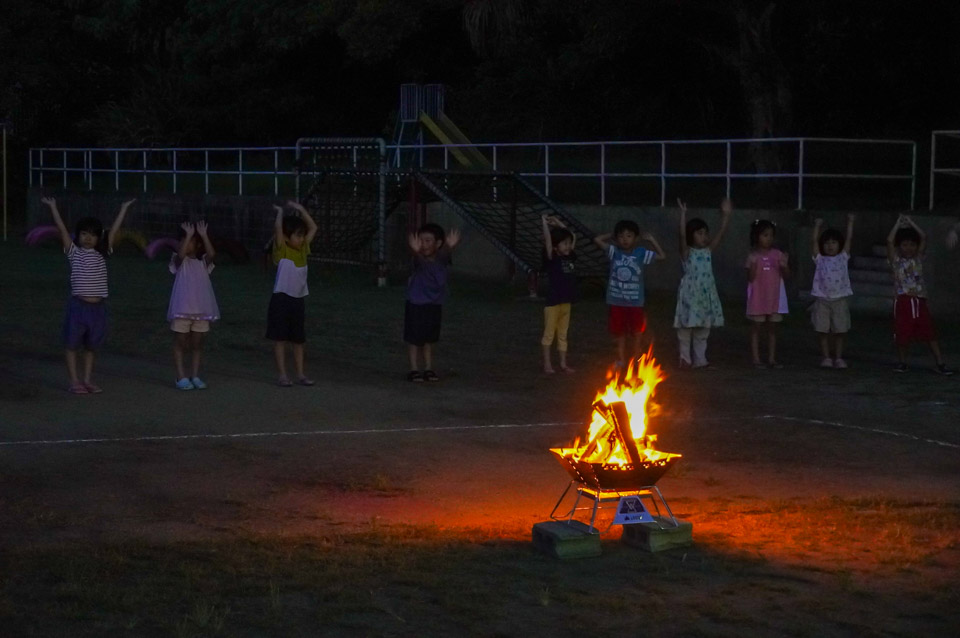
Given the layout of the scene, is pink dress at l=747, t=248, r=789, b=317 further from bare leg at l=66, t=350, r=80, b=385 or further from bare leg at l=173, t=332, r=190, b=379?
bare leg at l=66, t=350, r=80, b=385

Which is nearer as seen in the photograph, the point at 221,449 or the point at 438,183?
the point at 221,449

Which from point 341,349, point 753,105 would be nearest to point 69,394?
point 341,349

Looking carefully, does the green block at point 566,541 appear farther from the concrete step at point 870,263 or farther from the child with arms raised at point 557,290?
the concrete step at point 870,263

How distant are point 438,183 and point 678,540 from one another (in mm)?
→ 16581

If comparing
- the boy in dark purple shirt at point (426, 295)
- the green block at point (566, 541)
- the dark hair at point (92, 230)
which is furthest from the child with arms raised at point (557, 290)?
the green block at point (566, 541)

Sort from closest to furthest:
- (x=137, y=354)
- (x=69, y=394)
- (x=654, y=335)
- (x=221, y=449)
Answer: (x=221, y=449) → (x=69, y=394) → (x=137, y=354) → (x=654, y=335)

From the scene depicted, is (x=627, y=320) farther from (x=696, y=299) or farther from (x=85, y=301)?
(x=85, y=301)

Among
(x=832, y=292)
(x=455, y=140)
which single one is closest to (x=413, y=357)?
(x=832, y=292)

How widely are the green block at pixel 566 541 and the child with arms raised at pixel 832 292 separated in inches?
290

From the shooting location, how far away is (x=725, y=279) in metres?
20.0

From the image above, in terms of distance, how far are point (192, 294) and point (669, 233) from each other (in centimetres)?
1038

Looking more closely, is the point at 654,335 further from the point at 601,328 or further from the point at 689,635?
the point at 689,635

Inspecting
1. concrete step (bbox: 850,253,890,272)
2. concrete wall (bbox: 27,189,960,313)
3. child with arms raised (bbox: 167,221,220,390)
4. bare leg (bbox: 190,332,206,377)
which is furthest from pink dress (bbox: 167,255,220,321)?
concrete step (bbox: 850,253,890,272)

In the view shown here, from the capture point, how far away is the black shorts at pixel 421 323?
40.8 ft
